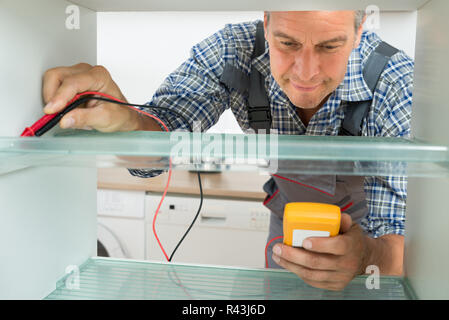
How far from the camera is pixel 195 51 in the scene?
3.82ft

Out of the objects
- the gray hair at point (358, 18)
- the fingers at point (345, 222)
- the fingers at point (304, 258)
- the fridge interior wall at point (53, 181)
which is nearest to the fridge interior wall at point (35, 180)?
the fridge interior wall at point (53, 181)

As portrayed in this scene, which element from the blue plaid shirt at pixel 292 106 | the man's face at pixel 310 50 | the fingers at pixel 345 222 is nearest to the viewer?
the fingers at pixel 345 222

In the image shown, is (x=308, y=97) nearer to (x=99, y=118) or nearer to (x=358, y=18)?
(x=358, y=18)

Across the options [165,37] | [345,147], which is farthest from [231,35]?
[165,37]

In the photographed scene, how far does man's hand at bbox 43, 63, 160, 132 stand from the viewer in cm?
55

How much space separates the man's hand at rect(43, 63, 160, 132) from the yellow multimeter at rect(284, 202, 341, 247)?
0.30 metres

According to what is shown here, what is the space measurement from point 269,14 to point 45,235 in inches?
27.3

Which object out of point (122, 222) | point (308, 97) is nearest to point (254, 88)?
point (308, 97)

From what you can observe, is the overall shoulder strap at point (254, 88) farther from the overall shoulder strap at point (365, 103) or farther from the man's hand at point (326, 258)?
the man's hand at point (326, 258)

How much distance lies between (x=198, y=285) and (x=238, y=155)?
0.31 metres

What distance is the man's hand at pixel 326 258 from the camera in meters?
0.62

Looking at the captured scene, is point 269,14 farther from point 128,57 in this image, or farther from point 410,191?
point 128,57

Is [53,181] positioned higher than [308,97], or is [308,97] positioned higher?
[308,97]

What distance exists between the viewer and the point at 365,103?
3.30 ft
